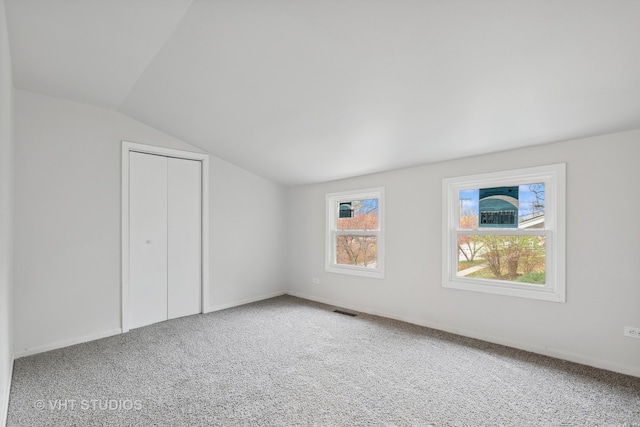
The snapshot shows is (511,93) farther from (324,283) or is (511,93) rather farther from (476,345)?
(324,283)

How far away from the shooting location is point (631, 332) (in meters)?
2.50

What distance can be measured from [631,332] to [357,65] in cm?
304

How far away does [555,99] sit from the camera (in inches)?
88.4

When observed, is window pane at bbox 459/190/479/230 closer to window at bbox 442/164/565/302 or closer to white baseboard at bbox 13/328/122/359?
window at bbox 442/164/565/302

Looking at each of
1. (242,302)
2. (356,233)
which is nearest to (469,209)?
(356,233)

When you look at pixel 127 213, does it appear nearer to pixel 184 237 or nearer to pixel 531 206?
pixel 184 237

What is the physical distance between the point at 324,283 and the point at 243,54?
350 cm

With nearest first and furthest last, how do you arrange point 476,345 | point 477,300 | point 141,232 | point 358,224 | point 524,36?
point 524,36 < point 476,345 < point 477,300 < point 141,232 < point 358,224

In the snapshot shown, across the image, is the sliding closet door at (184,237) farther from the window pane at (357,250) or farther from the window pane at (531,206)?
the window pane at (531,206)

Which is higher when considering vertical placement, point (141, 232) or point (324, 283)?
point (141, 232)

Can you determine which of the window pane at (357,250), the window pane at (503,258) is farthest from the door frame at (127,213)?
the window pane at (503,258)

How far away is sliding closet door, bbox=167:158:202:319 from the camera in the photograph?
13.3 feet

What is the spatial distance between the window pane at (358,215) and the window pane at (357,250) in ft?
0.54

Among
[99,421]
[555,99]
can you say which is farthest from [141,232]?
[555,99]
